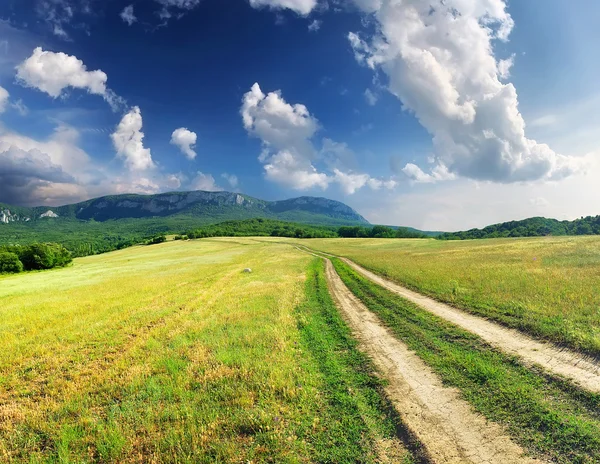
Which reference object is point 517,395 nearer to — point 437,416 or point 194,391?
point 437,416

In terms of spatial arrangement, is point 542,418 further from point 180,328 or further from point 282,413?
point 180,328

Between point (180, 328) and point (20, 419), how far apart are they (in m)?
7.72

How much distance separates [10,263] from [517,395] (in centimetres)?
10706

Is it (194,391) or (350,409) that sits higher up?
(350,409)

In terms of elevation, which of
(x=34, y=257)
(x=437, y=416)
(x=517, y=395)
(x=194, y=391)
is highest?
(x=34, y=257)

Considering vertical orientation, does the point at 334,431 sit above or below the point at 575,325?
below

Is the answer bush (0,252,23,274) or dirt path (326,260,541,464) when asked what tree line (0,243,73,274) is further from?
dirt path (326,260,541,464)

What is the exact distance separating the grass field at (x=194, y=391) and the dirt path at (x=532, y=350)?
551 centimetres

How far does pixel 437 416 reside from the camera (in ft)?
23.0

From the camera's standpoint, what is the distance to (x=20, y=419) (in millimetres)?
8484

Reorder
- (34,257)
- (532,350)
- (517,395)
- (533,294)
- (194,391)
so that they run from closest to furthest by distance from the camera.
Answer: (517,395)
(194,391)
(532,350)
(533,294)
(34,257)

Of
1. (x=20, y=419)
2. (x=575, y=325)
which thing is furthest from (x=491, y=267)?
(x=20, y=419)

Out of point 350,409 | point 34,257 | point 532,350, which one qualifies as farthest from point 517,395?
point 34,257

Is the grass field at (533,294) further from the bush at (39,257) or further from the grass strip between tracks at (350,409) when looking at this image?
the bush at (39,257)
